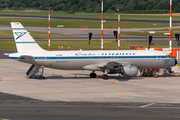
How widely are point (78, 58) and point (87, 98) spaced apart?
13.4 m

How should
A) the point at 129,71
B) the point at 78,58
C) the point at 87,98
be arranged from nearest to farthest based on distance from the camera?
the point at 87,98, the point at 129,71, the point at 78,58

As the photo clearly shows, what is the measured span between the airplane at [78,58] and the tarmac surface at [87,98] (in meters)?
1.86

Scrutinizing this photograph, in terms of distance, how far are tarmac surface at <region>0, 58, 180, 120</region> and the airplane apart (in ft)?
6.09

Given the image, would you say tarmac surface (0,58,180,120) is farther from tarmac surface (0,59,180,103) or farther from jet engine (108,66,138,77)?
jet engine (108,66,138,77)

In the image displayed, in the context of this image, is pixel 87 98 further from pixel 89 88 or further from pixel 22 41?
pixel 22 41

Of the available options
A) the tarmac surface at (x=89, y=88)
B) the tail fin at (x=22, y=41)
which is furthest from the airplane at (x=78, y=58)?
the tarmac surface at (x=89, y=88)

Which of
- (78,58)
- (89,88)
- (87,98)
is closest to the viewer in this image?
(87,98)

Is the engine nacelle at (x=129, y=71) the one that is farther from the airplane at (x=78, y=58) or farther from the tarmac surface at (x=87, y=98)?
the tarmac surface at (x=87, y=98)

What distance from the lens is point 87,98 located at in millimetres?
32688

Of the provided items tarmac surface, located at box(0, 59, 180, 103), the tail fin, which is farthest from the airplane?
tarmac surface, located at box(0, 59, 180, 103)

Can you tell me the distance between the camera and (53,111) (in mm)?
26812

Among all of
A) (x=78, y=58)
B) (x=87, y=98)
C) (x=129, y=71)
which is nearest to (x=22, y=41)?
(x=78, y=58)

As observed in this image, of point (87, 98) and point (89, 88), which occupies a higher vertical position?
point (89, 88)

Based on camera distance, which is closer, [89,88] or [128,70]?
[89,88]
